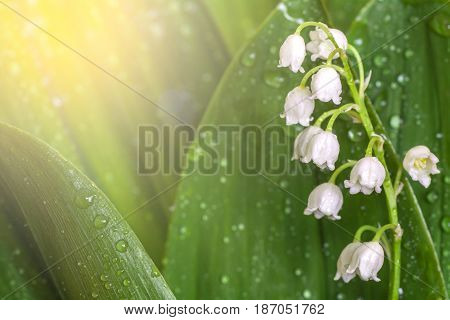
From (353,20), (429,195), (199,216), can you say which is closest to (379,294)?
(429,195)

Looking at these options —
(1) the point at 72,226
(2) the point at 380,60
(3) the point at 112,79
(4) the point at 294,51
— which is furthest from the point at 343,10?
(1) the point at 72,226

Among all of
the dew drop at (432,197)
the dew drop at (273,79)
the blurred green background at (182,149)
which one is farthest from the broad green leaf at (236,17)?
the dew drop at (432,197)

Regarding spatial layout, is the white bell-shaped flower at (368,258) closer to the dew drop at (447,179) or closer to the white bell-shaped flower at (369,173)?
the white bell-shaped flower at (369,173)

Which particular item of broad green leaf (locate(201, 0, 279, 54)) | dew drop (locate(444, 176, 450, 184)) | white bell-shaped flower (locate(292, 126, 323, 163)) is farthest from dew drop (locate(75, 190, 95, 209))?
dew drop (locate(444, 176, 450, 184))

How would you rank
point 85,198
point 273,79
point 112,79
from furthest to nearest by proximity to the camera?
point 112,79, point 273,79, point 85,198

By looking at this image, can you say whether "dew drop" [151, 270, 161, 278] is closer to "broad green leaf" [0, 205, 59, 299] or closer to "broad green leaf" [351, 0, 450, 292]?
"broad green leaf" [0, 205, 59, 299]

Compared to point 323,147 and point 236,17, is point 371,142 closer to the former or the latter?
point 323,147
